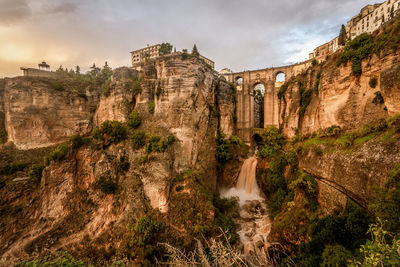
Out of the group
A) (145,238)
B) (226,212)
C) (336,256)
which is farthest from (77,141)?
(336,256)

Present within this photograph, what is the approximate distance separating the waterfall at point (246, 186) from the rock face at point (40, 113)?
81.3ft

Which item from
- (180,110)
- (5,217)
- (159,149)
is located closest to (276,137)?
(180,110)

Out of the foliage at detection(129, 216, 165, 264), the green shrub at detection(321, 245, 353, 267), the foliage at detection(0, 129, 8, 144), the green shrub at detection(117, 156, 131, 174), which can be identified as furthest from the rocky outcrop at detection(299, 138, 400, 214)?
the foliage at detection(0, 129, 8, 144)

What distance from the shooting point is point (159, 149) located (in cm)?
1898

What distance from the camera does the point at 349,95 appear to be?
1540cm

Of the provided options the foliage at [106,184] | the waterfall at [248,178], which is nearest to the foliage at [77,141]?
the foliage at [106,184]

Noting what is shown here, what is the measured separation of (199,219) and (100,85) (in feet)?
95.5

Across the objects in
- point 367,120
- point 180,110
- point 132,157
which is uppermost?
point 180,110

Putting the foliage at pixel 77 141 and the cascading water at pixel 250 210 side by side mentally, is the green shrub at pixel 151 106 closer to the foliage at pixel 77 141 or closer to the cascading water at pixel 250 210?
the foliage at pixel 77 141

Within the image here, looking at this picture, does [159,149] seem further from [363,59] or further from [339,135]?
[363,59]

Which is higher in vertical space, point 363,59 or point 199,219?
point 363,59

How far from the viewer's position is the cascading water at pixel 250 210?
15.3m

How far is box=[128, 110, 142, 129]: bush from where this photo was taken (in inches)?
854

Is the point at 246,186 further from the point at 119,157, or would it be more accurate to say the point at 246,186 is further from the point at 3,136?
the point at 3,136
